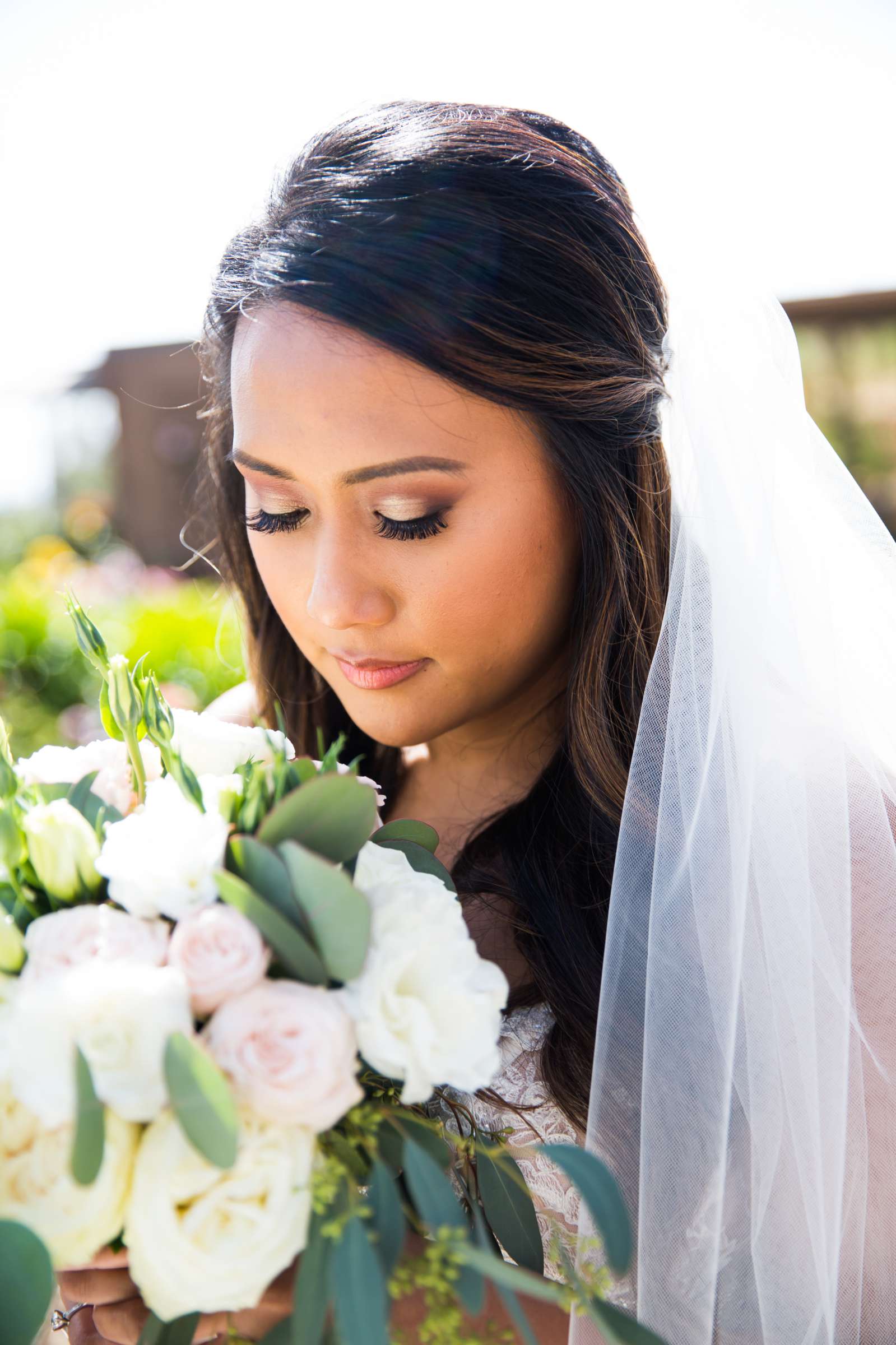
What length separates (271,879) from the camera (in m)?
0.82


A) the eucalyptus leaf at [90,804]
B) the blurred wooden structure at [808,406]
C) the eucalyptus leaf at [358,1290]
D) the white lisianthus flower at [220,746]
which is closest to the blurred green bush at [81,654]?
the blurred wooden structure at [808,406]

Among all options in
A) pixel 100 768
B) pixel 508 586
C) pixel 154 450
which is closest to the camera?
pixel 100 768

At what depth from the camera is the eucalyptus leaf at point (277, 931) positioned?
79 cm

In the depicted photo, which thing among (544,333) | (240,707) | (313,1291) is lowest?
(240,707)

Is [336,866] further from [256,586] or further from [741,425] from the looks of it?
[256,586]

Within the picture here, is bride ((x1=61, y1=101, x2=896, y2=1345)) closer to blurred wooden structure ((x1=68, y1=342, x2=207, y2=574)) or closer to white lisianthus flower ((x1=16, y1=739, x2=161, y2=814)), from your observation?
white lisianthus flower ((x1=16, y1=739, x2=161, y2=814))

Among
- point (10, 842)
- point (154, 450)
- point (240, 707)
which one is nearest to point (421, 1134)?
point (10, 842)

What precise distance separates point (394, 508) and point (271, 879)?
63cm

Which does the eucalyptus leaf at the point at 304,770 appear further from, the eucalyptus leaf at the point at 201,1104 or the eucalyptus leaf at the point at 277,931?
the eucalyptus leaf at the point at 201,1104

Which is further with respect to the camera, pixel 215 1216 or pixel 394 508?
pixel 394 508

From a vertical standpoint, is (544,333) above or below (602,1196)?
above

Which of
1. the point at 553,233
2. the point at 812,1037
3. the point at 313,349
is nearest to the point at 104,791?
the point at 313,349

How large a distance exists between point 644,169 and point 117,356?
8.87 metres

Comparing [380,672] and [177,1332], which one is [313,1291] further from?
[380,672]
